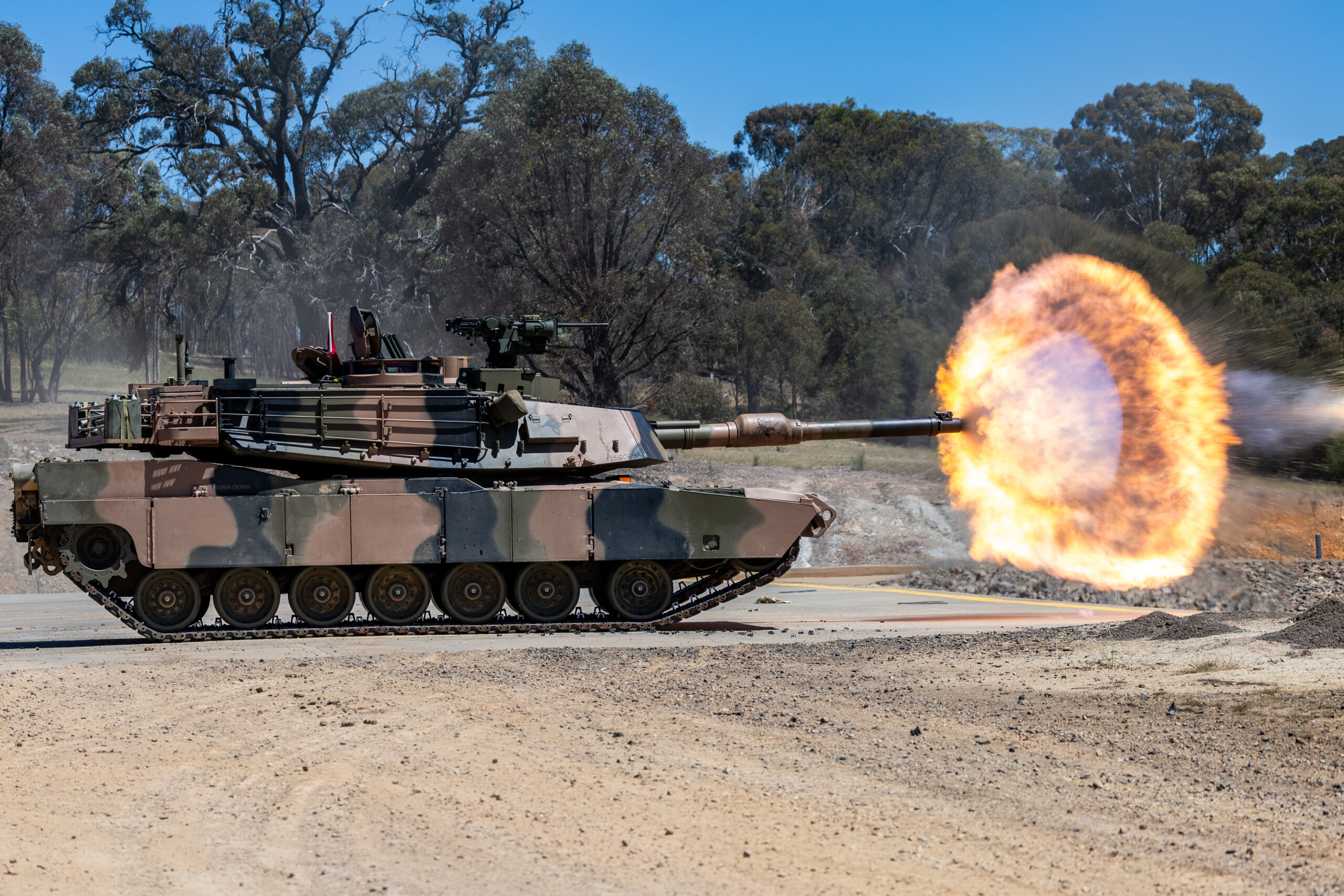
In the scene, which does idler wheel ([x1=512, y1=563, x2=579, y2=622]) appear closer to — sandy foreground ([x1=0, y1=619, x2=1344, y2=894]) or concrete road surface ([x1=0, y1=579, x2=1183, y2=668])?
concrete road surface ([x1=0, y1=579, x2=1183, y2=668])

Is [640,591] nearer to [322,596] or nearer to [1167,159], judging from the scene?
[322,596]

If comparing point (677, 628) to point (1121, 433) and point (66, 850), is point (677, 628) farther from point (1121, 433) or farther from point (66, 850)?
point (66, 850)

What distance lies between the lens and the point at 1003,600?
21.7 m

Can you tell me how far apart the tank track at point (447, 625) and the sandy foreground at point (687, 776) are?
2791 mm

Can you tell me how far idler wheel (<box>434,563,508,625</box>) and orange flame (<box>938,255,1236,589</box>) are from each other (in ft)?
27.7

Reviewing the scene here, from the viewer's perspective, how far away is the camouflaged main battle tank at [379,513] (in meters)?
16.5

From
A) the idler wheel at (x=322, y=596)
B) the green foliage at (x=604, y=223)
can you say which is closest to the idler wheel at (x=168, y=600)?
the idler wheel at (x=322, y=596)

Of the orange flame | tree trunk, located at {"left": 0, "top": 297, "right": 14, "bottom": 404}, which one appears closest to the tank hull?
the orange flame

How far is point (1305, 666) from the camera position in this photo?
38.0ft

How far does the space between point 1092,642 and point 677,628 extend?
5.79 m

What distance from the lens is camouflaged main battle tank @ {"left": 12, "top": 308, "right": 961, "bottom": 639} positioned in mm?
16453

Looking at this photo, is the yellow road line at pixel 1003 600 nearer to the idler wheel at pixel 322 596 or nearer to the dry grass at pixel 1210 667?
the dry grass at pixel 1210 667

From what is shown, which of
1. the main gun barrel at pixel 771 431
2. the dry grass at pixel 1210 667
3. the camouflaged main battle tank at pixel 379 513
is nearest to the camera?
the dry grass at pixel 1210 667

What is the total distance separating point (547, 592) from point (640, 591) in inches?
51.8
